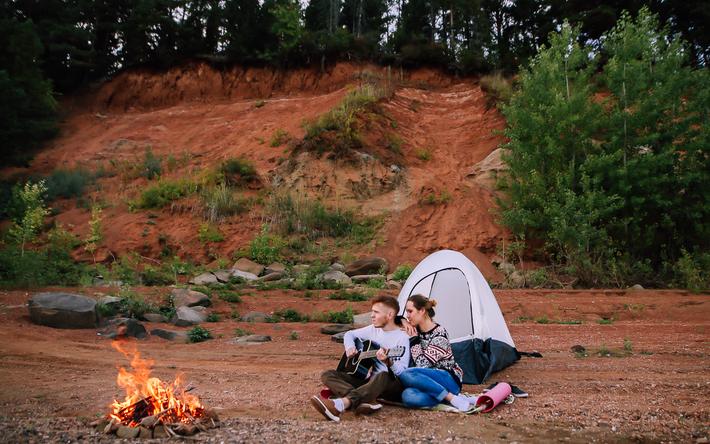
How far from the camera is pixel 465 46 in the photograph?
3256 centimetres

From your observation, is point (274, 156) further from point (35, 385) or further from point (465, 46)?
point (35, 385)

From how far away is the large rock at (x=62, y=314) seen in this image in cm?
1051

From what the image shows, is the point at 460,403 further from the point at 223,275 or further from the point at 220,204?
the point at 220,204

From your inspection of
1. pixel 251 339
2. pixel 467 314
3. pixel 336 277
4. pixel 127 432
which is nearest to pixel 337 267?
pixel 336 277

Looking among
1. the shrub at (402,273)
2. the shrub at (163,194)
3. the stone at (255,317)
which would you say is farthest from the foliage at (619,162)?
the shrub at (163,194)

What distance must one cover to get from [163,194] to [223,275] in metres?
6.98

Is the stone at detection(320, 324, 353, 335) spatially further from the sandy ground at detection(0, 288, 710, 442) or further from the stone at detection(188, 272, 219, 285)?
the stone at detection(188, 272, 219, 285)

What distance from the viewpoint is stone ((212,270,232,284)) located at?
16.0 metres

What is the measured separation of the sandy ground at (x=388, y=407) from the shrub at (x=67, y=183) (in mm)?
12407

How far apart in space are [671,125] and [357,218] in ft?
31.8

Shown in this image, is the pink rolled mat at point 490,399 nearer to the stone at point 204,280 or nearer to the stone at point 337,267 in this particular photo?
the stone at point 204,280

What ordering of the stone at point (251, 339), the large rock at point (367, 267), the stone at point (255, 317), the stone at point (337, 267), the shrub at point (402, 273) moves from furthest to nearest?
the stone at point (337, 267), the large rock at point (367, 267), the shrub at point (402, 273), the stone at point (255, 317), the stone at point (251, 339)

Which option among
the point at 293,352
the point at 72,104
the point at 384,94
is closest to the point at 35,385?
the point at 293,352

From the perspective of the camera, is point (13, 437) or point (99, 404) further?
point (99, 404)
